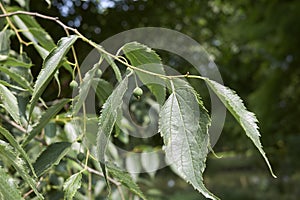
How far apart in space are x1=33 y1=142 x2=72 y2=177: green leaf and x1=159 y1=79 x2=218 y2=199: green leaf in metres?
0.18

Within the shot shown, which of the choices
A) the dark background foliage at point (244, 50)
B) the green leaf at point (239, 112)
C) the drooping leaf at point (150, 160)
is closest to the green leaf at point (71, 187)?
the green leaf at point (239, 112)

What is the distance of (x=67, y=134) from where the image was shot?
2.57ft

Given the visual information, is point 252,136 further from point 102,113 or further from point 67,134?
point 67,134

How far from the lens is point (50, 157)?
0.60 metres

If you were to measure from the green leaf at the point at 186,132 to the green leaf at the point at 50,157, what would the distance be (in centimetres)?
18

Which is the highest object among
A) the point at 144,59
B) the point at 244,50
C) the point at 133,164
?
the point at 144,59

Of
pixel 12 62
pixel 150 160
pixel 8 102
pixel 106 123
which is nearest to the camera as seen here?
pixel 106 123

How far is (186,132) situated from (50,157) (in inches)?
8.2

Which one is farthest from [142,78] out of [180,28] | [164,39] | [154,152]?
[180,28]

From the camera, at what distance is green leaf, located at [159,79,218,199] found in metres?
0.44

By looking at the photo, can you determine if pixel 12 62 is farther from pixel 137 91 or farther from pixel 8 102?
pixel 137 91

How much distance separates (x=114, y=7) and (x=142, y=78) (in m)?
1.28

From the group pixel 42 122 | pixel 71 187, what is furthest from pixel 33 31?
pixel 71 187

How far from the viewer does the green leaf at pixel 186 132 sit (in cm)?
44
